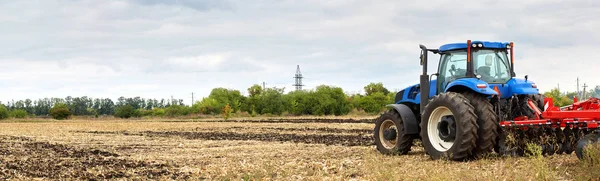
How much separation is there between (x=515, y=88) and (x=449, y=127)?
1.34 meters

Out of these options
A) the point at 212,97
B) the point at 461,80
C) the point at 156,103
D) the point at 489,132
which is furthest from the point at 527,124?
the point at 156,103

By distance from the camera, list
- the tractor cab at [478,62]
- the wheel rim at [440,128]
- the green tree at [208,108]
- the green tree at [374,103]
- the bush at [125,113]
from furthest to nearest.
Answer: the bush at [125,113]
the green tree at [208,108]
the green tree at [374,103]
the tractor cab at [478,62]
the wheel rim at [440,128]

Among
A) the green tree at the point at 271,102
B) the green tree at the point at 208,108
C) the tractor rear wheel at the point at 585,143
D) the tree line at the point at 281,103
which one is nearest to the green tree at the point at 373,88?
the tree line at the point at 281,103

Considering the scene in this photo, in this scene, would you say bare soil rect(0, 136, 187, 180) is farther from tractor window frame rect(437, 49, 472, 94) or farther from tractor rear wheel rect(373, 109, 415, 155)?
tractor window frame rect(437, 49, 472, 94)

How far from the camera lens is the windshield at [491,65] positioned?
1156 centimetres

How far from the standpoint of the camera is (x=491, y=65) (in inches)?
461

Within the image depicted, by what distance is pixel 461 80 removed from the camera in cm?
1116

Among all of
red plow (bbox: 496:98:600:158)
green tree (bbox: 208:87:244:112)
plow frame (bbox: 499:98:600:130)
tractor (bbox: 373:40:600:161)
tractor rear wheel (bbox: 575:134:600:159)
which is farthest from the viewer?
green tree (bbox: 208:87:244:112)

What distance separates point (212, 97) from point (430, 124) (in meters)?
98.4

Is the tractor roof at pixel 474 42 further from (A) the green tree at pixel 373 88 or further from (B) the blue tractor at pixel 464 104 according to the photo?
(A) the green tree at pixel 373 88

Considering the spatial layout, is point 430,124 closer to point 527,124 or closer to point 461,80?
point 461,80

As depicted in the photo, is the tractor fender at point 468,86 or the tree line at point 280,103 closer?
the tractor fender at point 468,86

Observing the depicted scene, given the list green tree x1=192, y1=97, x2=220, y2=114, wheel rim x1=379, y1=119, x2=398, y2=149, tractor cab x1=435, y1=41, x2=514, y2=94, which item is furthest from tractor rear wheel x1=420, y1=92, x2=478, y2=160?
green tree x1=192, y1=97, x2=220, y2=114

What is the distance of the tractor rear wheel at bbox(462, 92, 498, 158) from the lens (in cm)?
1035
